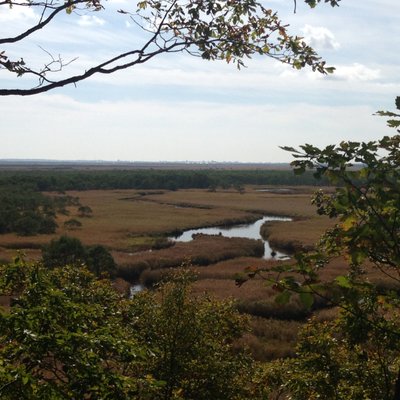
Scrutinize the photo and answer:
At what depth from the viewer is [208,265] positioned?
152 feet

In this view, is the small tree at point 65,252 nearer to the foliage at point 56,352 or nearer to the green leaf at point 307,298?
the foliage at point 56,352

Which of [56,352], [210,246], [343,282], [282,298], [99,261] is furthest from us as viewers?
[210,246]

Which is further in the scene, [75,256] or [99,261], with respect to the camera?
[99,261]

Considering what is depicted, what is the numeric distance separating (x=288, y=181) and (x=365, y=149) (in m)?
187

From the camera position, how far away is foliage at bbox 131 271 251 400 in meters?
11.3

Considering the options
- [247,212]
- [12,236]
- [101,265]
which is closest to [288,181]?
[247,212]

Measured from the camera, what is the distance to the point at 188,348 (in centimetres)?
1174

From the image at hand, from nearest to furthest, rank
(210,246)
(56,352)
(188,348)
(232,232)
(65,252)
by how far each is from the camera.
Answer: (56,352) < (188,348) < (65,252) < (210,246) < (232,232)

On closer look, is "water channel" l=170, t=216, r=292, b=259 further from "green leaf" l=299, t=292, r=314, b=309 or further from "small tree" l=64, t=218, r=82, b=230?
"green leaf" l=299, t=292, r=314, b=309

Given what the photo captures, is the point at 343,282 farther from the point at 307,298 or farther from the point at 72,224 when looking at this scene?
the point at 72,224

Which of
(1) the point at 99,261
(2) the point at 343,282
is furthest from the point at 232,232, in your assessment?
(2) the point at 343,282

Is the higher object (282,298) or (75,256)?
(282,298)

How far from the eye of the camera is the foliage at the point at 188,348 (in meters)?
11.3

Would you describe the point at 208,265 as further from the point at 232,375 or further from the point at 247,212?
the point at 247,212
